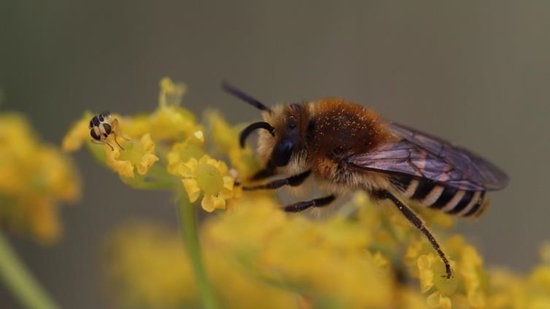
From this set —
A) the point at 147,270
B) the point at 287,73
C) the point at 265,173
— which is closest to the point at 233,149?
the point at 265,173

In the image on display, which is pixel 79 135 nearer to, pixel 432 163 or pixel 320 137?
pixel 320 137

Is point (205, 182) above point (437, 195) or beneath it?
above

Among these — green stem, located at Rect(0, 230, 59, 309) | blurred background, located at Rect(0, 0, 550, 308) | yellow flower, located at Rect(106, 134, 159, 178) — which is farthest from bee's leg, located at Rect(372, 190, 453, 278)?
blurred background, located at Rect(0, 0, 550, 308)

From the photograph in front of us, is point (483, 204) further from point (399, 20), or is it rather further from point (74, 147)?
point (399, 20)

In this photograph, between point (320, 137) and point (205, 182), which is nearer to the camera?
point (205, 182)

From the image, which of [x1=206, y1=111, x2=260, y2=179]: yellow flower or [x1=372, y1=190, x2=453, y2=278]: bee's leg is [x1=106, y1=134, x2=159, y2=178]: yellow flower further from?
[x1=372, y1=190, x2=453, y2=278]: bee's leg
